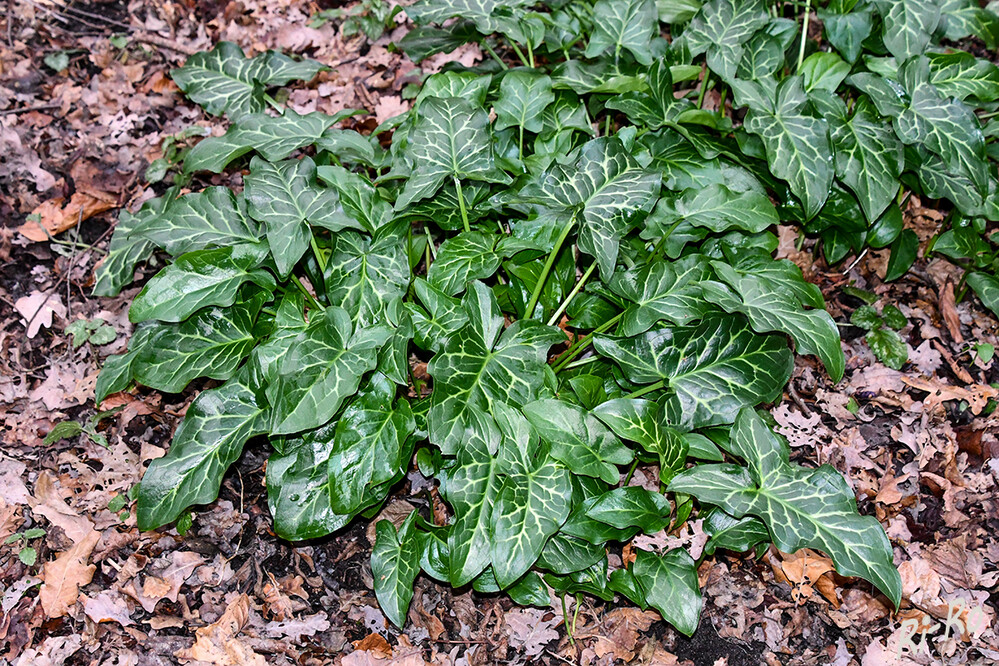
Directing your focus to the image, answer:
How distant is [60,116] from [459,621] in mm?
3167

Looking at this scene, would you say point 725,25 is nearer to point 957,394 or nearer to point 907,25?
point 907,25

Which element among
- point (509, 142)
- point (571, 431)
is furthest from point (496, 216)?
point (571, 431)

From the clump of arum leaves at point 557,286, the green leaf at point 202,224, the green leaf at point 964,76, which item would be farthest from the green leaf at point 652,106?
the green leaf at point 202,224

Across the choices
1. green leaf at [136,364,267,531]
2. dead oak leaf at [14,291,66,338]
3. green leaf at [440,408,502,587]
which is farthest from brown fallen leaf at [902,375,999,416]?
dead oak leaf at [14,291,66,338]

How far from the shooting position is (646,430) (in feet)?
7.27

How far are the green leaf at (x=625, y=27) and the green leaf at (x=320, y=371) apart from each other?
156 cm

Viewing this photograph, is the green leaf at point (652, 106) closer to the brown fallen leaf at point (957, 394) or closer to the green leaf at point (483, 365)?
the green leaf at point (483, 365)

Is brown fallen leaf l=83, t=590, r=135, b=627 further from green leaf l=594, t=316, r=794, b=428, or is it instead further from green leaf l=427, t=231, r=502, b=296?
green leaf l=594, t=316, r=794, b=428

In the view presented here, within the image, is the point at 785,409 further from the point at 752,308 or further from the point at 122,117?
the point at 122,117

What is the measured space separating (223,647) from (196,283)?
1.14m

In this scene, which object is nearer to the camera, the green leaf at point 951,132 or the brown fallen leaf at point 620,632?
the brown fallen leaf at point 620,632

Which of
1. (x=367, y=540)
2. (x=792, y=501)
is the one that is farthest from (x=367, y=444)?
(x=792, y=501)

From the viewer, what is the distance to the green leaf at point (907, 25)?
2.80 m

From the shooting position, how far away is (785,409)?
110 inches
